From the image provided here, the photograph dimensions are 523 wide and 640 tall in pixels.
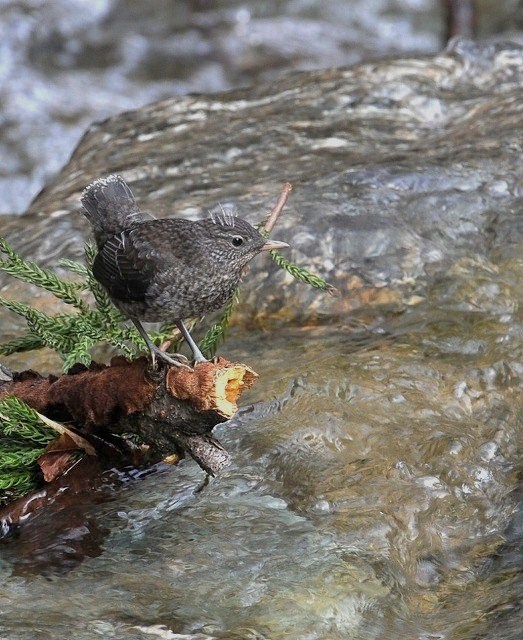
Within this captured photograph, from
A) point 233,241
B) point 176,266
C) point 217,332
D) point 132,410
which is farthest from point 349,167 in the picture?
point 132,410

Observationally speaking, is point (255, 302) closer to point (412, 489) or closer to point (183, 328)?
point (183, 328)

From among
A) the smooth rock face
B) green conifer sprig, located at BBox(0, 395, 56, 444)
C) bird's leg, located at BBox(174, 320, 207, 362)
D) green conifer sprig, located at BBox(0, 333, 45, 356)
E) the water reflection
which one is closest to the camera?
the water reflection

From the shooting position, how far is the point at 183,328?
3812 mm

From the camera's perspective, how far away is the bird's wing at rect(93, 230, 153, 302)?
3.65m

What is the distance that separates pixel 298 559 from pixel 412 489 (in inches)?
24.7

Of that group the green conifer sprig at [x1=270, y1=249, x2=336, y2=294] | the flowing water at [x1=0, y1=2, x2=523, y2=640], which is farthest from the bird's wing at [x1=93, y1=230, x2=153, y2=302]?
the flowing water at [x1=0, y1=2, x2=523, y2=640]

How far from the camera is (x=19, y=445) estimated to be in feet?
11.8

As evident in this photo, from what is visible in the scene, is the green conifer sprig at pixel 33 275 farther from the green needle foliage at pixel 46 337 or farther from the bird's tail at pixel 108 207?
the bird's tail at pixel 108 207

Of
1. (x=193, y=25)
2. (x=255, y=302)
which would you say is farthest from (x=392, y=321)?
(x=193, y=25)

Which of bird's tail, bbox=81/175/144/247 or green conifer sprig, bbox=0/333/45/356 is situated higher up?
bird's tail, bbox=81/175/144/247

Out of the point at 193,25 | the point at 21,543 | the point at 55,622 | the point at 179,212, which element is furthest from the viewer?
the point at 193,25

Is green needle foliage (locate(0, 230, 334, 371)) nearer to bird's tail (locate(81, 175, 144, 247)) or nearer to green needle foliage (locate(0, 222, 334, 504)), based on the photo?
green needle foliage (locate(0, 222, 334, 504))

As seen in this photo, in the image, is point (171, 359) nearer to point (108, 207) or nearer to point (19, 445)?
point (19, 445)

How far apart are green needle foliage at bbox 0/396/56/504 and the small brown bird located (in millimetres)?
491
